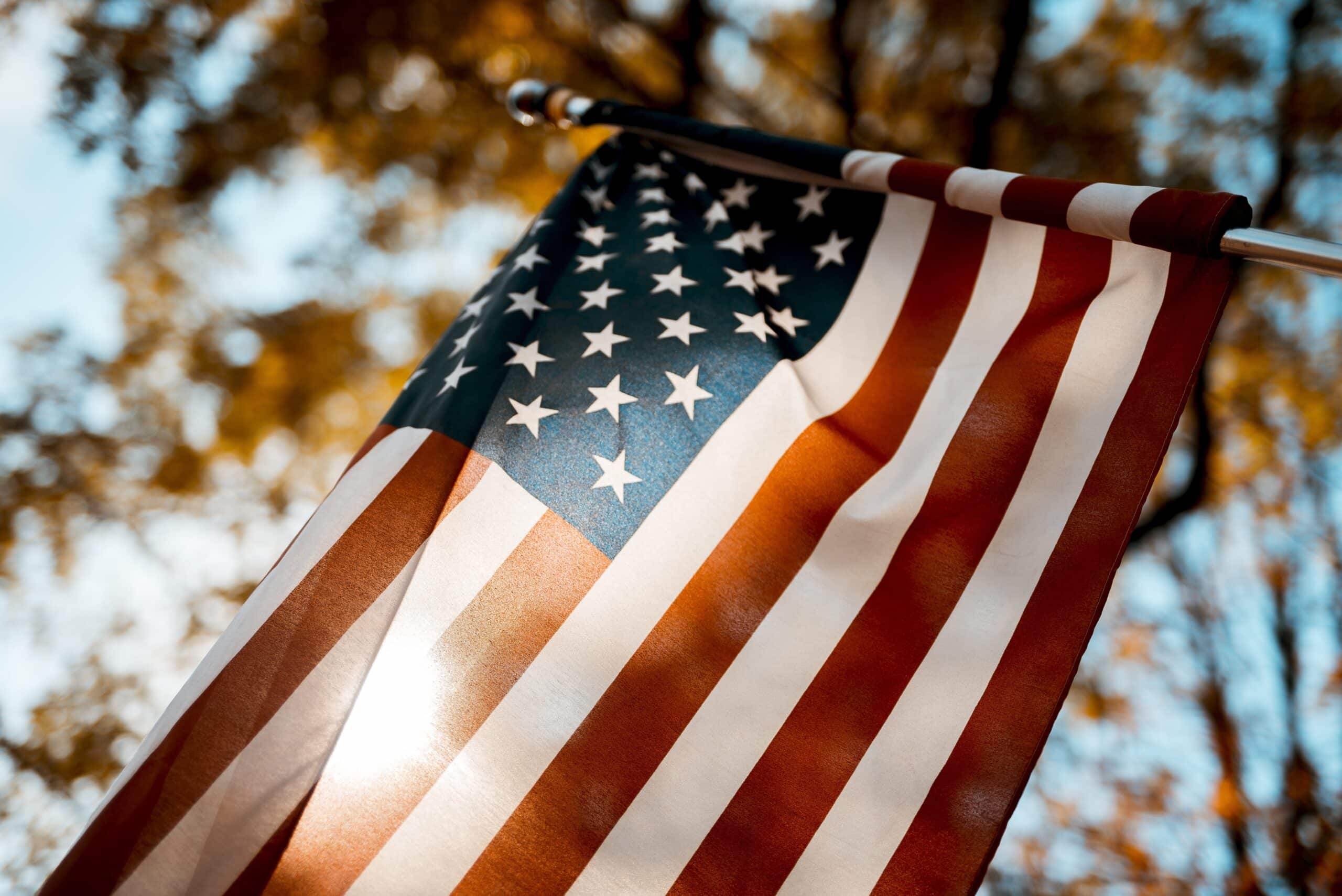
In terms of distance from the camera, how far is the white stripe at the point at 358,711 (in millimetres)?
1695

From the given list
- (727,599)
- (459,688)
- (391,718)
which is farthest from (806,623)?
(391,718)

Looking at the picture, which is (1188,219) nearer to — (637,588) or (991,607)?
(991,607)

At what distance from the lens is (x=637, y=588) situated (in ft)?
6.86

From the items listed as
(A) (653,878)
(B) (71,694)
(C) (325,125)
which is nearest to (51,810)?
(B) (71,694)

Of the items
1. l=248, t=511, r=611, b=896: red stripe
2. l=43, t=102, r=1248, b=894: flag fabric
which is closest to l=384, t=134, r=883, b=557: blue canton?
l=43, t=102, r=1248, b=894: flag fabric

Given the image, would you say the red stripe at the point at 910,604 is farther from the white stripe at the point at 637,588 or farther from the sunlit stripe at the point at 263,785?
the sunlit stripe at the point at 263,785

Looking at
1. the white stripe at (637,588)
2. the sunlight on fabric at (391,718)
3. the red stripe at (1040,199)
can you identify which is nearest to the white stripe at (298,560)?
the sunlight on fabric at (391,718)

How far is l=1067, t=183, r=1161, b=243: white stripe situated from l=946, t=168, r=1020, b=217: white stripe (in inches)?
9.2

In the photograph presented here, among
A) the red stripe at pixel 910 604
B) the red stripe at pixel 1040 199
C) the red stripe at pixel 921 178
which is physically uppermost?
the red stripe at pixel 921 178

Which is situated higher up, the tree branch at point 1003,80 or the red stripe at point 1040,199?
the tree branch at point 1003,80

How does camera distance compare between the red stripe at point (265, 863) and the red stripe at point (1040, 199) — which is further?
the red stripe at point (1040, 199)

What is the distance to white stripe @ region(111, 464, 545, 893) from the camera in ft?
5.56

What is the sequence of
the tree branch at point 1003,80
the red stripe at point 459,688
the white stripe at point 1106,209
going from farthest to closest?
the tree branch at point 1003,80 < the white stripe at point 1106,209 < the red stripe at point 459,688

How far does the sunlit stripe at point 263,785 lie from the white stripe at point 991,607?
113 centimetres
